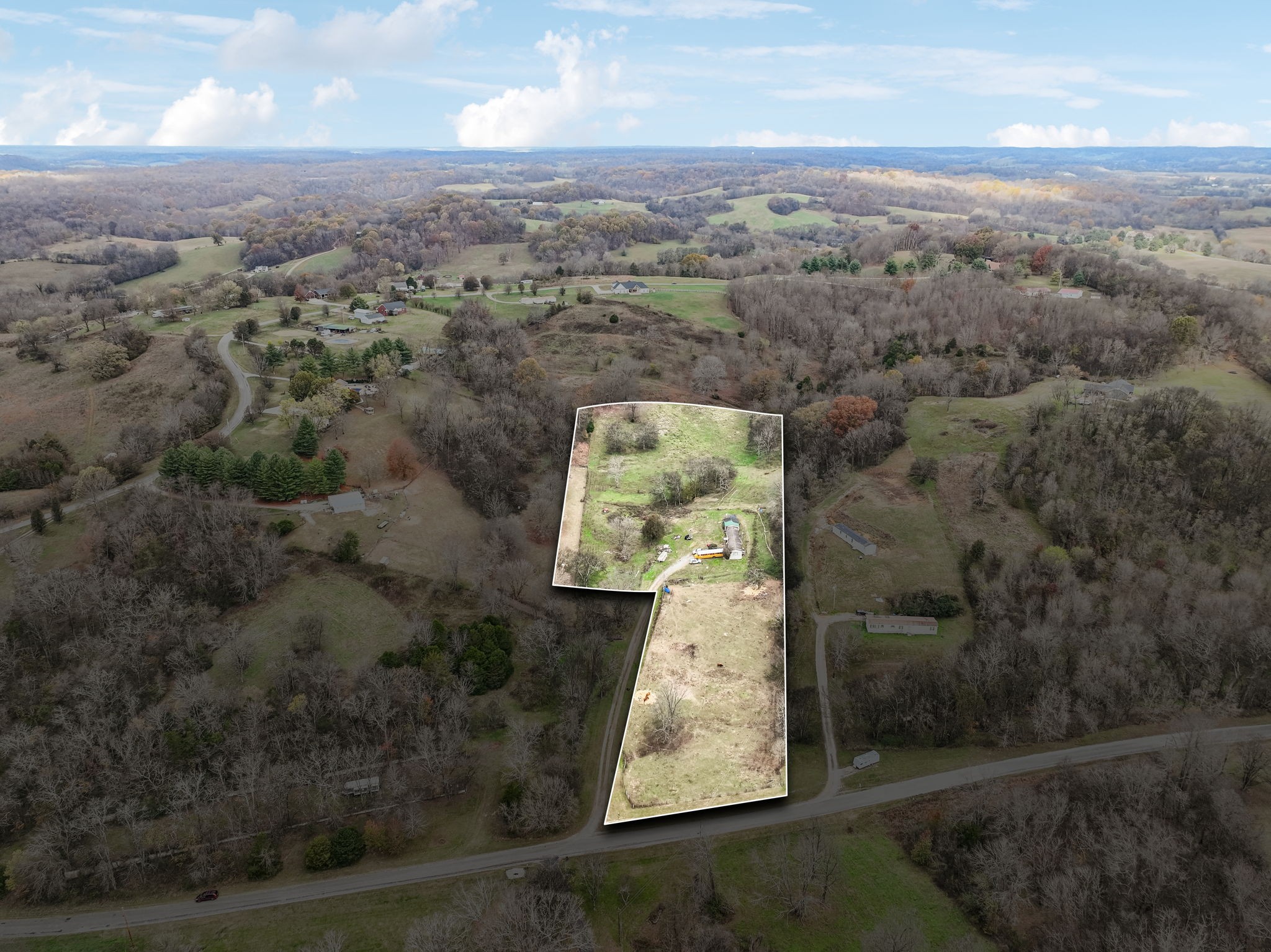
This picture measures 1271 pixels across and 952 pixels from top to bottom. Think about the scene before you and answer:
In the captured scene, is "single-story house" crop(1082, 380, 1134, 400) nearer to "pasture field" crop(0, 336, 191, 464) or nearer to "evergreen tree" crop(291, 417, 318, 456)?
"evergreen tree" crop(291, 417, 318, 456)

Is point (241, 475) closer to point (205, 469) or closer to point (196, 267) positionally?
point (205, 469)

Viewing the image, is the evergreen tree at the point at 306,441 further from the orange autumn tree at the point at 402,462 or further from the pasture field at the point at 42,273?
the pasture field at the point at 42,273

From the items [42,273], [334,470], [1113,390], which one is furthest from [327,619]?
[42,273]

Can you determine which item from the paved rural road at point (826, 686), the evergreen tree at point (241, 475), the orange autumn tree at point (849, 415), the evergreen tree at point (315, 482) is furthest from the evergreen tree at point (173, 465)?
the orange autumn tree at point (849, 415)

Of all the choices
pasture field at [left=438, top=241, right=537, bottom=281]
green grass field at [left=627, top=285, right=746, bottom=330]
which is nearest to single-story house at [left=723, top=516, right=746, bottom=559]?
green grass field at [left=627, top=285, right=746, bottom=330]

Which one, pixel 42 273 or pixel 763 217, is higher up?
pixel 763 217

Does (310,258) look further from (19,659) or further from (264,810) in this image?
(264,810)
